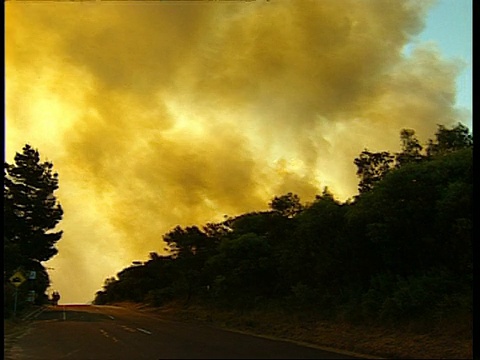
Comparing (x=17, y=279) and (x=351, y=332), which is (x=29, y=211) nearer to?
(x=17, y=279)

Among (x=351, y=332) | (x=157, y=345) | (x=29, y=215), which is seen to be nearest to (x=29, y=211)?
(x=29, y=215)

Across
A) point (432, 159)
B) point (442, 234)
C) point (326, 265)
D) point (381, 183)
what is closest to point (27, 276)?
point (326, 265)

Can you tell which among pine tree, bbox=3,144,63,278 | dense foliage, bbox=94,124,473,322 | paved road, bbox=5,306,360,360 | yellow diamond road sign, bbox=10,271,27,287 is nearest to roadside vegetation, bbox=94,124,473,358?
dense foliage, bbox=94,124,473,322

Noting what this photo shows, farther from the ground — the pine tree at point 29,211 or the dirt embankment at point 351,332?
the pine tree at point 29,211

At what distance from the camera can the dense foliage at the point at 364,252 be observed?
8.77 metres

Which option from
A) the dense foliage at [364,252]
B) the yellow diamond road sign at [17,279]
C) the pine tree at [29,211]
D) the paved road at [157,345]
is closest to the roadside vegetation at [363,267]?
the dense foliage at [364,252]

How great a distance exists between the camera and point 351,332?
10.3m

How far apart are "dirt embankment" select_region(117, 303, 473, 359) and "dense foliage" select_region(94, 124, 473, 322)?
23cm

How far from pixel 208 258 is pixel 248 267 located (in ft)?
3.23

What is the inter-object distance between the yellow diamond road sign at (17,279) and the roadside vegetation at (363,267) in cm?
219

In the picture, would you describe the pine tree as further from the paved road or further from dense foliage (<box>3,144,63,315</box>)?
the paved road

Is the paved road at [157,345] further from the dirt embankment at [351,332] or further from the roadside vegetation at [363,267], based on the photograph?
the roadside vegetation at [363,267]

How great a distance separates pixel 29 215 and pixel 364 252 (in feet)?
19.3

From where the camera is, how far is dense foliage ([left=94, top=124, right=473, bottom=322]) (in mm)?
8766
